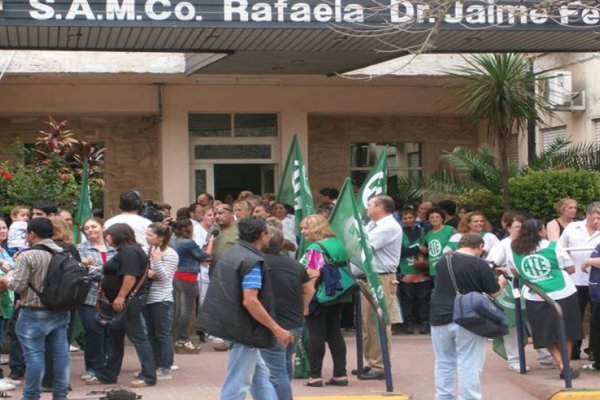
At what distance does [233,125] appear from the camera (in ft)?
72.1

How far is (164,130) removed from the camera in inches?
832

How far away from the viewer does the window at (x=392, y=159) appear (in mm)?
23125

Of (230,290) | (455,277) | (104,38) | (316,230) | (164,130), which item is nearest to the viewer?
(230,290)

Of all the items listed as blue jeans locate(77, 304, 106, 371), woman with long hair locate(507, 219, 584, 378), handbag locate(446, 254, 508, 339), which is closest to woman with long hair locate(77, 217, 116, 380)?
blue jeans locate(77, 304, 106, 371)

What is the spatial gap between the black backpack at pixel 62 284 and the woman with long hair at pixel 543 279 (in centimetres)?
444

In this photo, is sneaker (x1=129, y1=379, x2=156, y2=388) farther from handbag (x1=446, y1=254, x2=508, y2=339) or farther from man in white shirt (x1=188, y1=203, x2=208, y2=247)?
handbag (x1=446, y1=254, x2=508, y2=339)

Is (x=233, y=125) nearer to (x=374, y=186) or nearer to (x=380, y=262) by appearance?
(x=374, y=186)

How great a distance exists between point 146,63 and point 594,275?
9169 millimetres

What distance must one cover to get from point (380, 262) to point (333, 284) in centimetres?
101

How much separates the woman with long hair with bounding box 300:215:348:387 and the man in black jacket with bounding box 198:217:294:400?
2580mm

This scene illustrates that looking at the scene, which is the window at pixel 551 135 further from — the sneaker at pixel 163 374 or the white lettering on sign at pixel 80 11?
the sneaker at pixel 163 374

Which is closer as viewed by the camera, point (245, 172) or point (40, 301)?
point (40, 301)

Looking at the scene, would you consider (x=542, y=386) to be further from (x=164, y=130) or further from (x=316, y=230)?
(x=164, y=130)

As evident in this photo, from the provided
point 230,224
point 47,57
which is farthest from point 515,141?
point 230,224
